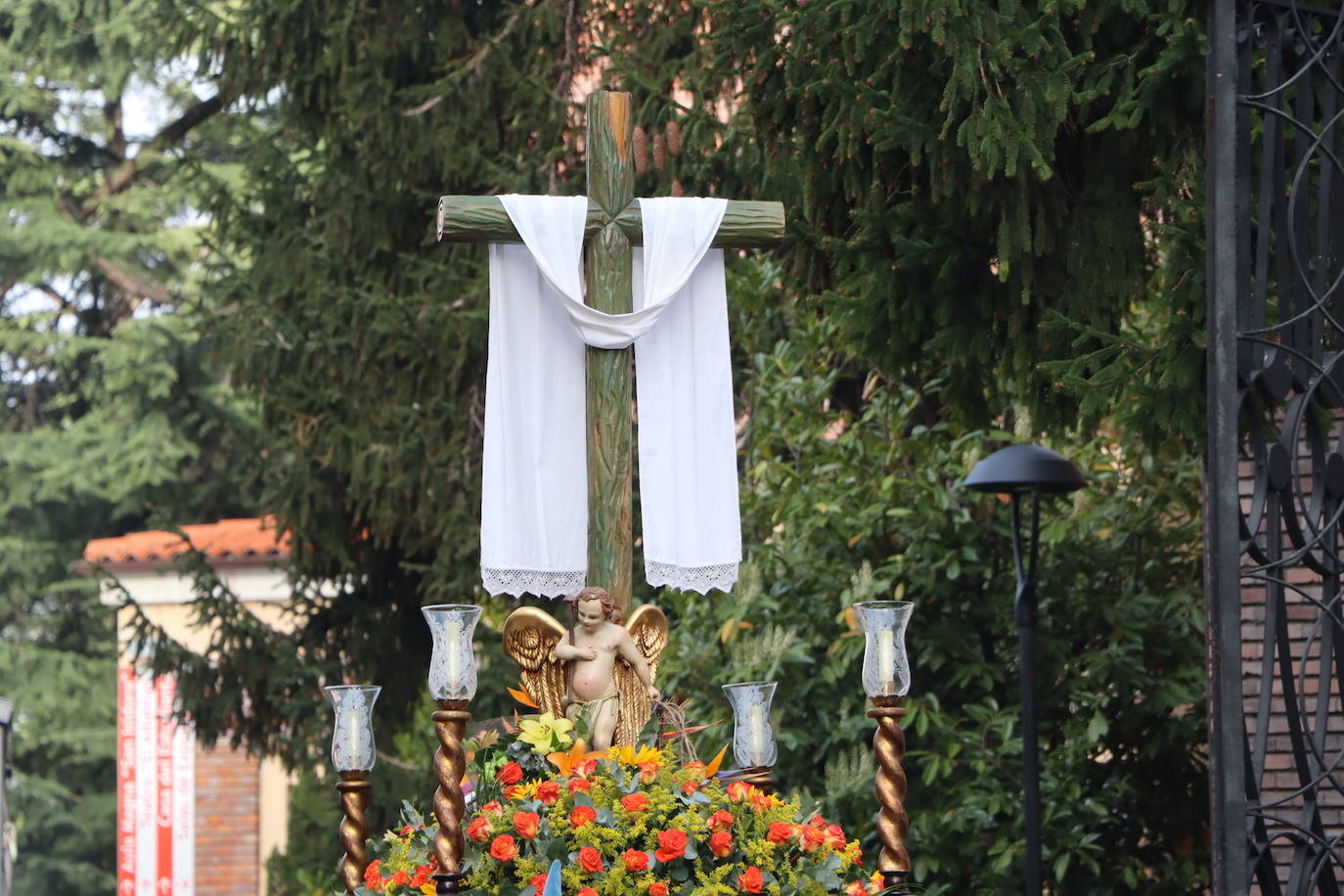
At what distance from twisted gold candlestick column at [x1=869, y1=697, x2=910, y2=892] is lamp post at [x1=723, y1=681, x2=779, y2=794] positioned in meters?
0.33

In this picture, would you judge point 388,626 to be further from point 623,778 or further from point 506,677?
point 623,778

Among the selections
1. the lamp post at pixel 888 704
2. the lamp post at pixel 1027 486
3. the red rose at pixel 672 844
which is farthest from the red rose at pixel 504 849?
the lamp post at pixel 1027 486

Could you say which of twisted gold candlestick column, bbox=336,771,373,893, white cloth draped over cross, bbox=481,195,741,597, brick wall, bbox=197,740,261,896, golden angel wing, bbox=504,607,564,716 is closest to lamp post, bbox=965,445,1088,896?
white cloth draped over cross, bbox=481,195,741,597

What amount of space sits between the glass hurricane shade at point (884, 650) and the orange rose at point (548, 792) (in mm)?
983

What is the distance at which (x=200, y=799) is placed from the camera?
2244 centimetres

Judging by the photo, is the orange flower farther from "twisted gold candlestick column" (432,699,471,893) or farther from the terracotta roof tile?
the terracotta roof tile

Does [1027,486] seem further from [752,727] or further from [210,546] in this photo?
[210,546]

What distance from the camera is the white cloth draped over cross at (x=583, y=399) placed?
624cm

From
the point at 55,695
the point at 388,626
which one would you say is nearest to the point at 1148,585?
the point at 388,626

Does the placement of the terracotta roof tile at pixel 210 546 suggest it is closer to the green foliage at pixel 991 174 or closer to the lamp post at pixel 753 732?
the green foliage at pixel 991 174

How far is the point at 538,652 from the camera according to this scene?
6.10 meters

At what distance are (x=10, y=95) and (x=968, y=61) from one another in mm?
22504

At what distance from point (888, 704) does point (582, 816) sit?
1044mm

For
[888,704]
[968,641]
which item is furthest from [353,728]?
[968,641]
